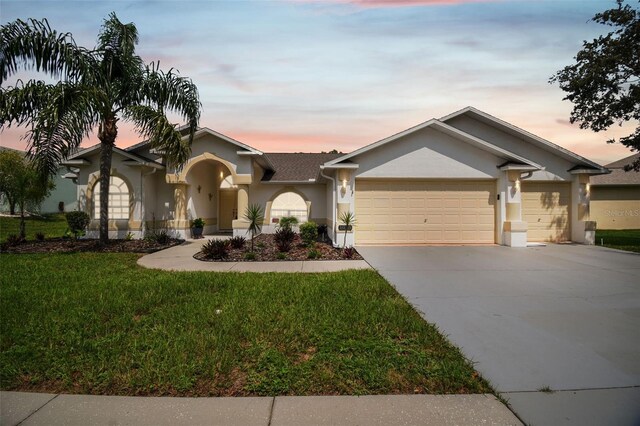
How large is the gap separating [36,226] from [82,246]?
14865 millimetres

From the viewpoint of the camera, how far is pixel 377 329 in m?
4.73

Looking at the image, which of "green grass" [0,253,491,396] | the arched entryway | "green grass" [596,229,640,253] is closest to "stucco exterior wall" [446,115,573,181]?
"green grass" [596,229,640,253]

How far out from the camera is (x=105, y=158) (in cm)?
1286

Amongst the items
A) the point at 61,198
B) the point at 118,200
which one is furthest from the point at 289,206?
the point at 61,198

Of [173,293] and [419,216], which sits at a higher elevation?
[419,216]

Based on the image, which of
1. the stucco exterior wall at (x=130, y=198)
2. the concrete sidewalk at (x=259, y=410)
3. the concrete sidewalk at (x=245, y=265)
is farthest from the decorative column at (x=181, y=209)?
the concrete sidewalk at (x=259, y=410)

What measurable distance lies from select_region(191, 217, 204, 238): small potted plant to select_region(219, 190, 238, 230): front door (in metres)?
4.17

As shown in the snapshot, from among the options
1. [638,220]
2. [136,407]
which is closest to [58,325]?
[136,407]

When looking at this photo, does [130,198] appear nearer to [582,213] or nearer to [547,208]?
[547,208]

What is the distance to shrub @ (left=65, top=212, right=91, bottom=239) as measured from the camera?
15.0 meters

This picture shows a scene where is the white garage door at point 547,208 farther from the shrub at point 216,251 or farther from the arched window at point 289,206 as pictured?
the shrub at point 216,251

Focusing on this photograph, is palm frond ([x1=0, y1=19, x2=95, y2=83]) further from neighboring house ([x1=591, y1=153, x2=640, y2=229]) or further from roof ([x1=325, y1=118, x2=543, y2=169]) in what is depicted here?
neighboring house ([x1=591, y1=153, x2=640, y2=229])

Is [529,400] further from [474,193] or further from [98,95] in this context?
[98,95]

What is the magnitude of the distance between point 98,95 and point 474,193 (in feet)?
45.4
